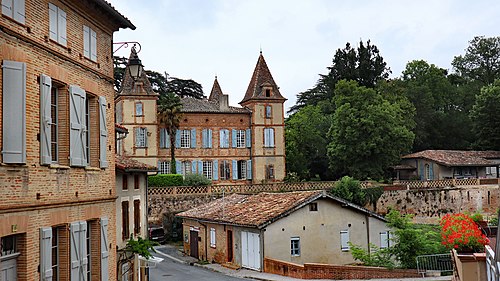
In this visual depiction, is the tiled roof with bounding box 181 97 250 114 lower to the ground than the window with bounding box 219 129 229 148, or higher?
higher

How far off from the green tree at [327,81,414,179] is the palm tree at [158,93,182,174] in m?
14.8

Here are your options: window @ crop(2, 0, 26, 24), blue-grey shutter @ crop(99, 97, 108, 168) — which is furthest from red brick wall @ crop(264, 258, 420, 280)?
window @ crop(2, 0, 26, 24)

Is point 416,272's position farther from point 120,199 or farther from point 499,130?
point 499,130

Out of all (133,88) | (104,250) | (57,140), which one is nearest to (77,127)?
(57,140)

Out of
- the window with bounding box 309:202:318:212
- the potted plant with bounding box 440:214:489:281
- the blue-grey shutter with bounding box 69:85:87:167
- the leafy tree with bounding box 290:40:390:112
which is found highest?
the leafy tree with bounding box 290:40:390:112

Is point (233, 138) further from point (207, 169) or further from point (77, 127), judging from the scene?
point (77, 127)

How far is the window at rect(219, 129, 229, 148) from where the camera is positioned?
60000mm

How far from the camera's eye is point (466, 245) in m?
17.1

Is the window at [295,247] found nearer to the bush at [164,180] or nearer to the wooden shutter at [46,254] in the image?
the wooden shutter at [46,254]

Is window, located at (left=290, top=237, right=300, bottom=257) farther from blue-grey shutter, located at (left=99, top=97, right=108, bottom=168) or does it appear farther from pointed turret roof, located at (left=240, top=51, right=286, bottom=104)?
pointed turret roof, located at (left=240, top=51, right=286, bottom=104)

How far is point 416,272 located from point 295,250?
21.3 feet

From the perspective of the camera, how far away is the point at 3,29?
1171 centimetres

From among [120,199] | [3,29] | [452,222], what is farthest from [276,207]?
[3,29]

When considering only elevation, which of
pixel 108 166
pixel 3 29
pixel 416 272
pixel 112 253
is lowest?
pixel 416 272
